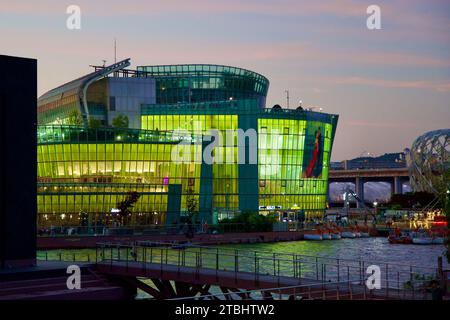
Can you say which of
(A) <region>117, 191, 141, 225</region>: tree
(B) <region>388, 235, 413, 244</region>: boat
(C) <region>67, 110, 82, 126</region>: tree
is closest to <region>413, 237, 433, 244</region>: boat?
(B) <region>388, 235, 413, 244</region>: boat

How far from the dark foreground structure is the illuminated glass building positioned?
195 ft

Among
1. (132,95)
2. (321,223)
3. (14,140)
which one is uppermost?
(132,95)

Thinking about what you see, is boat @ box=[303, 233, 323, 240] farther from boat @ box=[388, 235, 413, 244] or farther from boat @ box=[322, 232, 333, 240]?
boat @ box=[388, 235, 413, 244]

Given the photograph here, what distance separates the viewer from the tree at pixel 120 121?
136 m

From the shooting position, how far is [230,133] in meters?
136

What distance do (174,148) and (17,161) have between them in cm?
7215

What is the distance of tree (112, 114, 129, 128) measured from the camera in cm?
13588

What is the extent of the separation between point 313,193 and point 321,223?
10.2 metres

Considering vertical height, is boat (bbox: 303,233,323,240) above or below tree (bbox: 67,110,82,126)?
below

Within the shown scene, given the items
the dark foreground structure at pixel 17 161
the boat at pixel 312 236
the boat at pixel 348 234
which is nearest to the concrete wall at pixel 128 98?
the boat at pixel 312 236

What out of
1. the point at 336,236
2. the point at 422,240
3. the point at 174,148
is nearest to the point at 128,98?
the point at 174,148

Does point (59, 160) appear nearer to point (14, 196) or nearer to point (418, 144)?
point (14, 196)

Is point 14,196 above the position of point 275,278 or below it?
above
